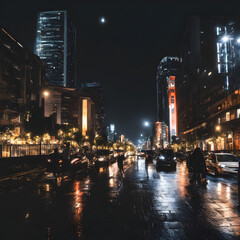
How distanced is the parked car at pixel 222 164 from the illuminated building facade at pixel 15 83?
41.8 m

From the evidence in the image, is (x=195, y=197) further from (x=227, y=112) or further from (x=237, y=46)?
(x=237, y=46)

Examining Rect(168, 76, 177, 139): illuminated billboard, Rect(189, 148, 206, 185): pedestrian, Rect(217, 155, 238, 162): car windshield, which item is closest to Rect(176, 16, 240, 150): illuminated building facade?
Rect(168, 76, 177, 139): illuminated billboard

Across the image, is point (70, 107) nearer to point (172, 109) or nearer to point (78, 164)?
point (172, 109)

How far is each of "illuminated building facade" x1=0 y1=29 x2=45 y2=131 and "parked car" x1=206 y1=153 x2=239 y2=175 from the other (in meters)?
41.8

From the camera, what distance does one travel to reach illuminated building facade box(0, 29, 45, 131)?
5575cm

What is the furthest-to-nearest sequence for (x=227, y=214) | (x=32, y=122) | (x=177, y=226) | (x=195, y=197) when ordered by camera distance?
1. (x=32, y=122)
2. (x=195, y=197)
3. (x=227, y=214)
4. (x=177, y=226)

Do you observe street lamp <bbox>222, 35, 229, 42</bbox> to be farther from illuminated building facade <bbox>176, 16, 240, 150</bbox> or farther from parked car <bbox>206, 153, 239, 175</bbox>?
parked car <bbox>206, 153, 239, 175</bbox>

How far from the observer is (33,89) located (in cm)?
7112

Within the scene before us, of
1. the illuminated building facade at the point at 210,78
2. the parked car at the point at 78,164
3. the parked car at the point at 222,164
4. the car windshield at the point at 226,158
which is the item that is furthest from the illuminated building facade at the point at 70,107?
the car windshield at the point at 226,158

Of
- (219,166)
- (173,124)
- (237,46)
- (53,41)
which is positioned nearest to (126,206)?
(219,166)

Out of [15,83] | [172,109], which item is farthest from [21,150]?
[172,109]

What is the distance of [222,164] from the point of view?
1845 cm

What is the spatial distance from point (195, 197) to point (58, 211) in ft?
16.1

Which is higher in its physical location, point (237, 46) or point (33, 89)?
point (237, 46)
